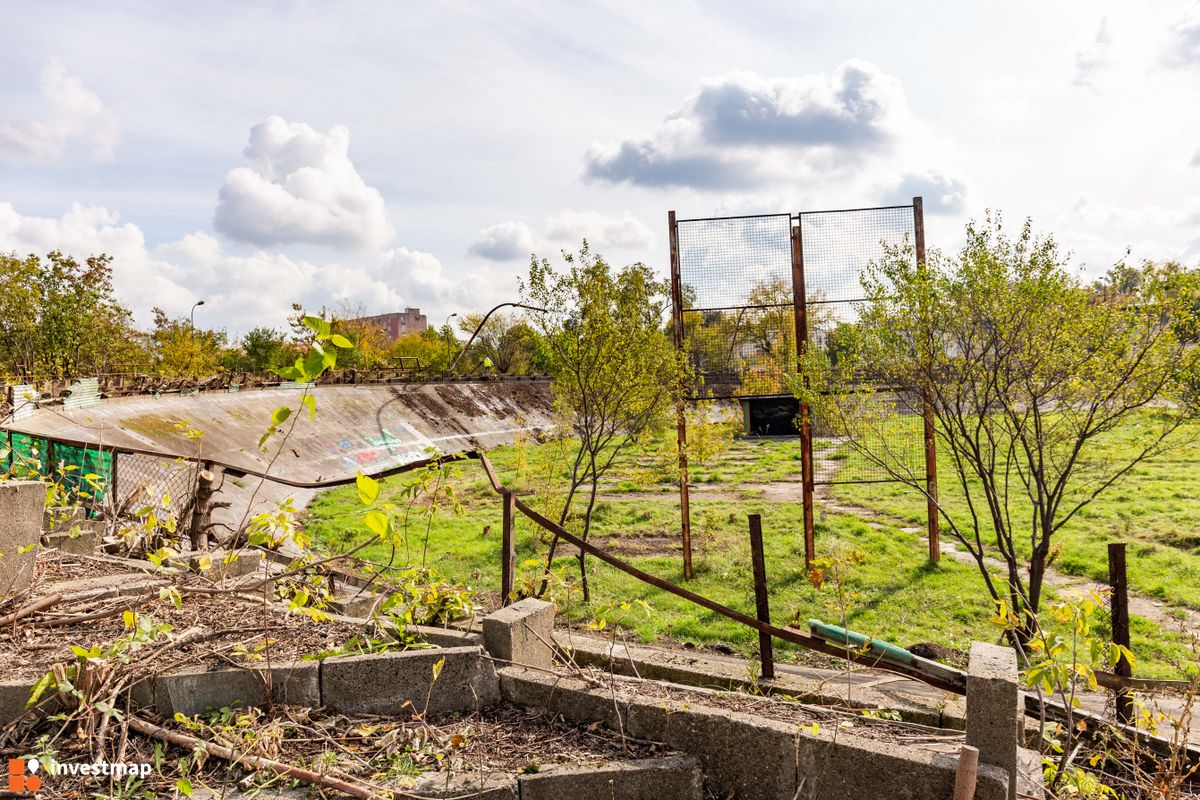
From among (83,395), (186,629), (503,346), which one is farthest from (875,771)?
(503,346)

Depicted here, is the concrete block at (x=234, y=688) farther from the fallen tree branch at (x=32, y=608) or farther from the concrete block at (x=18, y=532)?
the concrete block at (x=18, y=532)

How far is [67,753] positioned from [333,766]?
3.75 ft

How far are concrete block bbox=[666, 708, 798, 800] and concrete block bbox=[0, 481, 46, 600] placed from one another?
376cm

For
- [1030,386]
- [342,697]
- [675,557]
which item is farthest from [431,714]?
[675,557]

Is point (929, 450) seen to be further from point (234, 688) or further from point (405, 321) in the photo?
point (405, 321)

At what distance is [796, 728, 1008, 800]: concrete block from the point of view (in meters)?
2.94

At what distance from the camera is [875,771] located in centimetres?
304

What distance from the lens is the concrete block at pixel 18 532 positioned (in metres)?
4.24

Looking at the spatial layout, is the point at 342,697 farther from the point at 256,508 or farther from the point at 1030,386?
the point at 256,508

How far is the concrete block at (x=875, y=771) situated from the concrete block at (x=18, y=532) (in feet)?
14.0

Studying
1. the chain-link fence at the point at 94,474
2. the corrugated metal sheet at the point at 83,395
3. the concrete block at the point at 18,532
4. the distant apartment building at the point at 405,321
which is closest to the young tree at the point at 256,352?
the corrugated metal sheet at the point at 83,395

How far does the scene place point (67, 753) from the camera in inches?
126

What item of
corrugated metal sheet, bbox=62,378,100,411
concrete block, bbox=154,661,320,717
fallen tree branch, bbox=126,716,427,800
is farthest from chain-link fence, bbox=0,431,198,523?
corrugated metal sheet, bbox=62,378,100,411

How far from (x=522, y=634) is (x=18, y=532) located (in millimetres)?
2976
